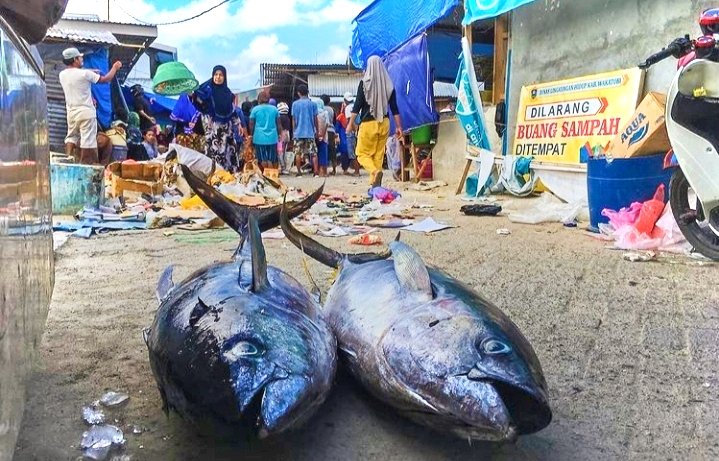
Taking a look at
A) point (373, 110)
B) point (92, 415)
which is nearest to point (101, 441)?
point (92, 415)

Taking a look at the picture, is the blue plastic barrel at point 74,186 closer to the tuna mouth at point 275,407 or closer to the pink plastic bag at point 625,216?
the pink plastic bag at point 625,216

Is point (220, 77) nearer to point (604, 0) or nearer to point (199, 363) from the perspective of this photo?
point (604, 0)

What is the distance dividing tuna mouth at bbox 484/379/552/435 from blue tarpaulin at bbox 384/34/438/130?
34.9 ft

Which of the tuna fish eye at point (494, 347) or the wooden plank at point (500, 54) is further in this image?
the wooden plank at point (500, 54)

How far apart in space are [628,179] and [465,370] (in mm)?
4417

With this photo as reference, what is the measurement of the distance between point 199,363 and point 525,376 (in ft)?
2.96

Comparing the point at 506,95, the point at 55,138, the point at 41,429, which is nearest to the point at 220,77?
the point at 506,95

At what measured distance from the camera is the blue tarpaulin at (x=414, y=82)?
39.1 feet

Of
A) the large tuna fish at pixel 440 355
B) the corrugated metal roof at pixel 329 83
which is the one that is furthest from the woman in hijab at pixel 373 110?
the corrugated metal roof at pixel 329 83

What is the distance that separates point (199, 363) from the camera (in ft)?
5.70

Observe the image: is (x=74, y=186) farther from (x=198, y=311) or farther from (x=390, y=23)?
(x=390, y=23)

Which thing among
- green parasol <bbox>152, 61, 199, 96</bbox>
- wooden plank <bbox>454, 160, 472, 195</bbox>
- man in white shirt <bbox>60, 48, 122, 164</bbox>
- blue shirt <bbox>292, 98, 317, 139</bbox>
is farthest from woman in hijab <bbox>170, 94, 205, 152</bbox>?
blue shirt <bbox>292, 98, 317, 139</bbox>

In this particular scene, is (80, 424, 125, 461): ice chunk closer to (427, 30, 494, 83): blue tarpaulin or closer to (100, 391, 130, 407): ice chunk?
(100, 391, 130, 407): ice chunk

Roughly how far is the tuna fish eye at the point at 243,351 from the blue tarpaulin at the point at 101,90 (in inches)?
468
